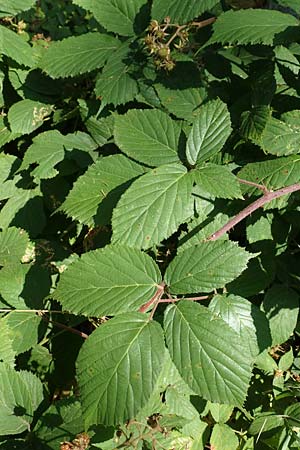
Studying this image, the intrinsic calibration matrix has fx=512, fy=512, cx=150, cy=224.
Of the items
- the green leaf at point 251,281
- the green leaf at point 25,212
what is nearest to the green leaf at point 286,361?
the green leaf at point 251,281

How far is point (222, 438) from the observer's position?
1871 millimetres

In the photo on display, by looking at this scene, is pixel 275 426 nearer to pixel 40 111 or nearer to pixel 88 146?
pixel 88 146

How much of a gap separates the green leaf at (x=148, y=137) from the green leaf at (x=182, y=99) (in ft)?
0.98

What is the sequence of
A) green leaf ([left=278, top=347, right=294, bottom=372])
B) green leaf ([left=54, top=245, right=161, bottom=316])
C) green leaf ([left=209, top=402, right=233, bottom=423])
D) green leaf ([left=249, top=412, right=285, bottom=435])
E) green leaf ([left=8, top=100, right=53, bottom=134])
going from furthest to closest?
green leaf ([left=8, top=100, right=53, bottom=134]), green leaf ([left=278, top=347, right=294, bottom=372]), green leaf ([left=209, top=402, right=233, bottom=423]), green leaf ([left=249, top=412, right=285, bottom=435]), green leaf ([left=54, top=245, right=161, bottom=316])

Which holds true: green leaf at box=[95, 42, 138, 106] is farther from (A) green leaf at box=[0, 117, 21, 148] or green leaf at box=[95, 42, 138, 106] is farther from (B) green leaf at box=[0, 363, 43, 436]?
(B) green leaf at box=[0, 363, 43, 436]

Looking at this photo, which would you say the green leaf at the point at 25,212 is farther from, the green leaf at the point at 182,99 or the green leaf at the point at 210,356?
the green leaf at the point at 210,356

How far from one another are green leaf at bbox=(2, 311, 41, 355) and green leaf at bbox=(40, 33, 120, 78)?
891 mm

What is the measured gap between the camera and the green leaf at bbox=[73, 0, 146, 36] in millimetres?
1916

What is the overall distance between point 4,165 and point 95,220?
864mm

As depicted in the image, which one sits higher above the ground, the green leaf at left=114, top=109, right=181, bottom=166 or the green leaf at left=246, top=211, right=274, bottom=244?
the green leaf at left=114, top=109, right=181, bottom=166

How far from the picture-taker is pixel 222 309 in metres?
1.38

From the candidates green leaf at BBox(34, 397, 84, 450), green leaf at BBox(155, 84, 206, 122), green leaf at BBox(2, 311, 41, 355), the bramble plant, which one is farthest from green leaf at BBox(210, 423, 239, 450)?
green leaf at BBox(155, 84, 206, 122)

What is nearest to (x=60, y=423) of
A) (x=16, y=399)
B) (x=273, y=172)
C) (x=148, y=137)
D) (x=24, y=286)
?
(x=16, y=399)

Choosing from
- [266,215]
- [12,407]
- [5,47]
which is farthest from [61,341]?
[5,47]
